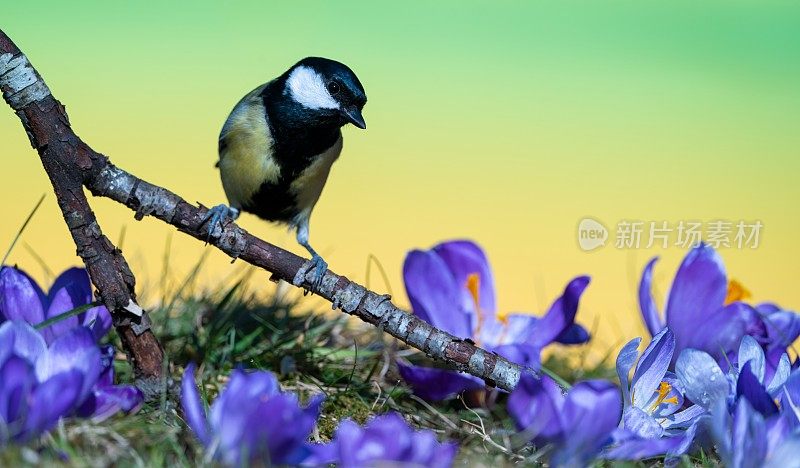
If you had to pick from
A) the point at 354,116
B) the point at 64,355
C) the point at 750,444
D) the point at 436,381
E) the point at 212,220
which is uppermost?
the point at 354,116

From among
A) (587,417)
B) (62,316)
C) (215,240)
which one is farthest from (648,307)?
(62,316)

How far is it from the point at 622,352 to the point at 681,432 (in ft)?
0.56

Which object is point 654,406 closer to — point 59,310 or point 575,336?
point 575,336

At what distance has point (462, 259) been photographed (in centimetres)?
189

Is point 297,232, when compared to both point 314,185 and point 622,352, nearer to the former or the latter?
point 314,185

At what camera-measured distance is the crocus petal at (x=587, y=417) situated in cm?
115

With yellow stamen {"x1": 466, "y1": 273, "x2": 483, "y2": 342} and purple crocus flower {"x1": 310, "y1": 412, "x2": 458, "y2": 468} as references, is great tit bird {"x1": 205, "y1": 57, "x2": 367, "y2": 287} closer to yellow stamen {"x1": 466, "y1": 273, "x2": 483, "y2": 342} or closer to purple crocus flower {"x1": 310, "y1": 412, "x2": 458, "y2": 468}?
yellow stamen {"x1": 466, "y1": 273, "x2": 483, "y2": 342}

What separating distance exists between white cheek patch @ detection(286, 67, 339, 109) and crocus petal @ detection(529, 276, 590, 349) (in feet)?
2.28

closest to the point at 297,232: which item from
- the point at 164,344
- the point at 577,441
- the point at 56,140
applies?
the point at 164,344

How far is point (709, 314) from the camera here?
1633 millimetres

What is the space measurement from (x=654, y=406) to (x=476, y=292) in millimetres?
493

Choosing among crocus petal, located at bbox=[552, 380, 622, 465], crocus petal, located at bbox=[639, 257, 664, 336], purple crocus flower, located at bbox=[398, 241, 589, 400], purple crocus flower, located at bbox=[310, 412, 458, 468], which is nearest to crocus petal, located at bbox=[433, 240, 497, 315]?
purple crocus flower, located at bbox=[398, 241, 589, 400]

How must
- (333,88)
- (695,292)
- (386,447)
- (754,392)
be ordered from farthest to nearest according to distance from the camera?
(333,88) < (695,292) < (754,392) < (386,447)

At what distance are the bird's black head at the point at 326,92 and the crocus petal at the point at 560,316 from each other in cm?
65
